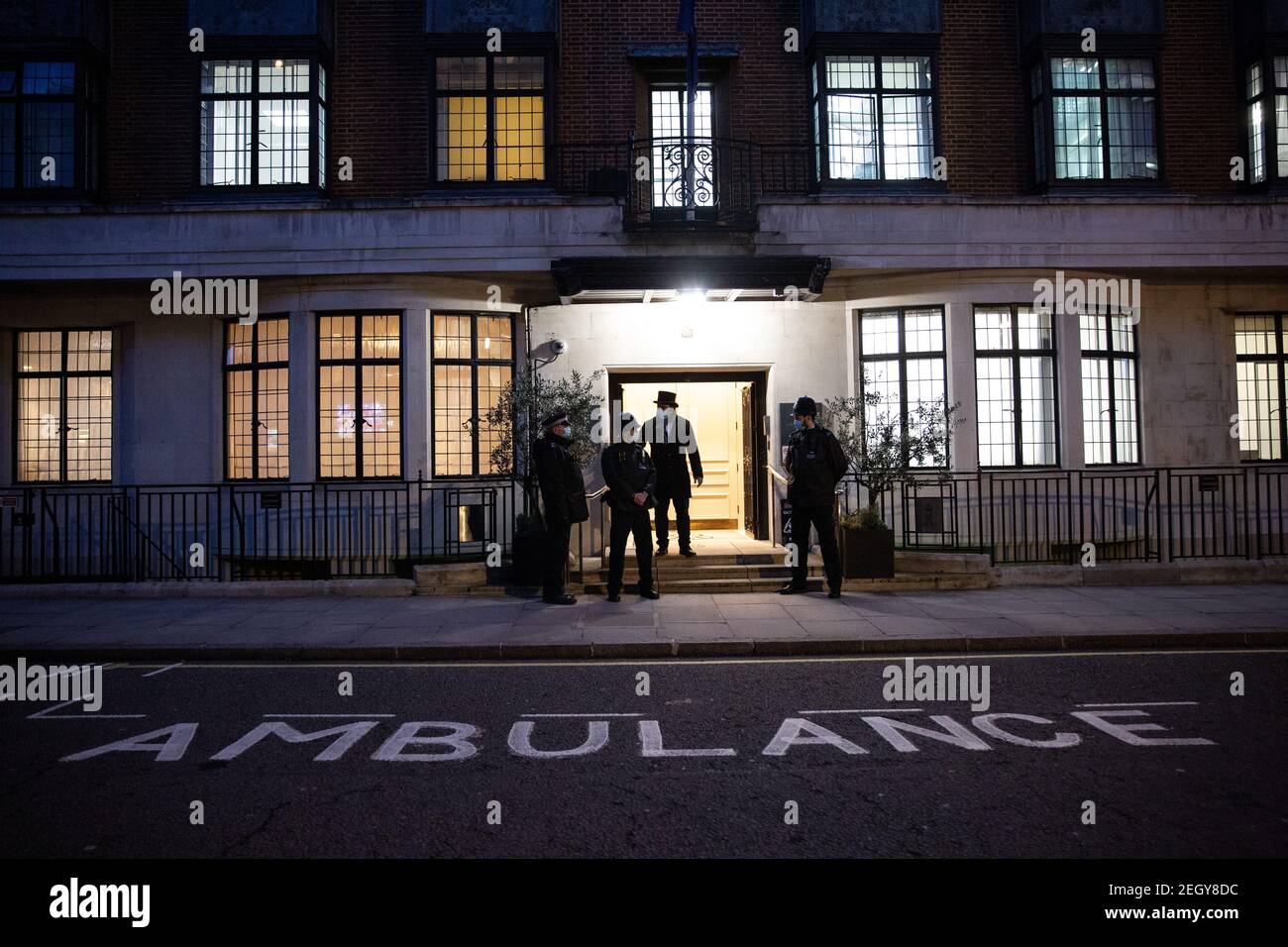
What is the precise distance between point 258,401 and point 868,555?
9410 millimetres

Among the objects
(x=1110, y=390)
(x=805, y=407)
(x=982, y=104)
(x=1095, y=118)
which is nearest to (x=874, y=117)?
(x=982, y=104)

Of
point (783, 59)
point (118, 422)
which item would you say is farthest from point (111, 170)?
point (783, 59)

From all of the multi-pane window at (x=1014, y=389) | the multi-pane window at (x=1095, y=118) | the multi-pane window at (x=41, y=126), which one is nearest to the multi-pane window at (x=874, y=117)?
the multi-pane window at (x=1095, y=118)

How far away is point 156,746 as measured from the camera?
5.37 m

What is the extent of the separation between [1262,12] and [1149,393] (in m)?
6.30

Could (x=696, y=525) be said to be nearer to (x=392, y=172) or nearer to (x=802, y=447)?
(x=802, y=447)

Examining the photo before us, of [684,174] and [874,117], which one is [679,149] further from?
[874,117]

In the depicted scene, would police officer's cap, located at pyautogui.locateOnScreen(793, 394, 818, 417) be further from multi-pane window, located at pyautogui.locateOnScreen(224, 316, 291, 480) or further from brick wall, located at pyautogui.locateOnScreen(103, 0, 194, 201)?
brick wall, located at pyautogui.locateOnScreen(103, 0, 194, 201)

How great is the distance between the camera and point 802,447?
10992mm

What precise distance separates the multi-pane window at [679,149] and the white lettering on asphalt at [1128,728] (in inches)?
374

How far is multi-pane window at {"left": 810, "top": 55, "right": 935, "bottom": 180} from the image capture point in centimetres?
1410

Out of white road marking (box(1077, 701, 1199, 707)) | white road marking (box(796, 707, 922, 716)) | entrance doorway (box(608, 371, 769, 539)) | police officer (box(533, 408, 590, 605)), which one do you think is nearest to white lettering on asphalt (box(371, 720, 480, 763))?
white road marking (box(796, 707, 922, 716))

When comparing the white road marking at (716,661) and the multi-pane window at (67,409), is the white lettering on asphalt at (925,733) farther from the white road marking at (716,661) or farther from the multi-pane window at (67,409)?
the multi-pane window at (67,409)
